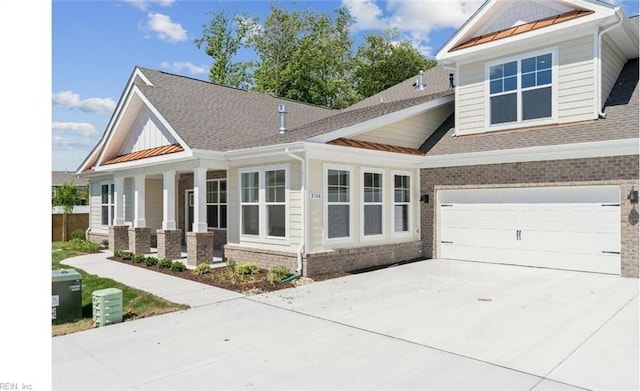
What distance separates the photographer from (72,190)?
30.0m

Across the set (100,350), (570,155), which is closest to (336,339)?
(100,350)

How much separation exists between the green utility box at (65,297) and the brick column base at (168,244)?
5661mm

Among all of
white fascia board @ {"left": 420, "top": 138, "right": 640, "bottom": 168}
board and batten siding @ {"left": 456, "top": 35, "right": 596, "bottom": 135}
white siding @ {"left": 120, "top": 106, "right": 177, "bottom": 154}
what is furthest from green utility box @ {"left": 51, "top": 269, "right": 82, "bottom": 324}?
board and batten siding @ {"left": 456, "top": 35, "right": 596, "bottom": 135}

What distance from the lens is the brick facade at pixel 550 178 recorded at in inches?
395

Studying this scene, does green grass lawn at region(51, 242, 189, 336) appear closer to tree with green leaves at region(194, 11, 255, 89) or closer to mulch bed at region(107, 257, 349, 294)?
mulch bed at region(107, 257, 349, 294)

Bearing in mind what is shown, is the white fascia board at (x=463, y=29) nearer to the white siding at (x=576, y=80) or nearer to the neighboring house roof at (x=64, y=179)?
the white siding at (x=576, y=80)

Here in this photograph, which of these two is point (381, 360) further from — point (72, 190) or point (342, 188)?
point (72, 190)

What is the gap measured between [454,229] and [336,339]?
784cm

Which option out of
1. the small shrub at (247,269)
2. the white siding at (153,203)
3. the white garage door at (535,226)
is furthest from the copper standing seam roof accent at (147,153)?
the white garage door at (535,226)

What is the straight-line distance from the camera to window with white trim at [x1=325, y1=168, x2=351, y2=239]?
11211 mm

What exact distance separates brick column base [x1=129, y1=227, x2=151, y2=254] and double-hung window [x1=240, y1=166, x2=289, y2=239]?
4.55 m

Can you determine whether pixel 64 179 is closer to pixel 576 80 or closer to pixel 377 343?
pixel 576 80
